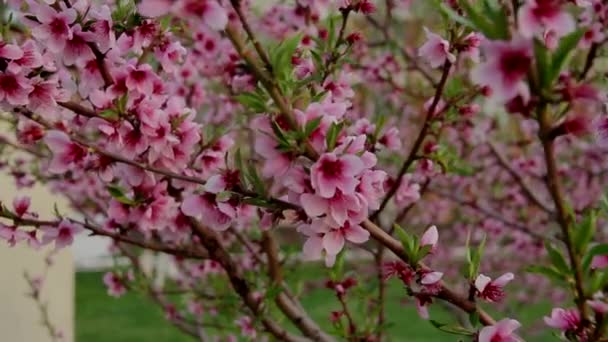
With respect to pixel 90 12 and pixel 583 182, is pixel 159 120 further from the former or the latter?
pixel 583 182

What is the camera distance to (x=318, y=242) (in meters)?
1.47

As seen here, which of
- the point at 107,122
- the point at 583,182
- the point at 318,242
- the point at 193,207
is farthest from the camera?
the point at 583,182

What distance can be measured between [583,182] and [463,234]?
5.42ft

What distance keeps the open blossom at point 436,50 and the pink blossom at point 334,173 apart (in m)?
0.55

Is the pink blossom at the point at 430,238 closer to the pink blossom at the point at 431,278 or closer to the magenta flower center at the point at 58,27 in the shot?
the pink blossom at the point at 431,278

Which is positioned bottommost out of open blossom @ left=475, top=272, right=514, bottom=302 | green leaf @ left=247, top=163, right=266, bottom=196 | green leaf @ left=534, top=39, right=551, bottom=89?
open blossom @ left=475, top=272, right=514, bottom=302

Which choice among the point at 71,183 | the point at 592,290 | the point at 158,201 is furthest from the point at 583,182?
the point at 592,290

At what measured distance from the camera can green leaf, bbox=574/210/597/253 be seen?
4.13 feet

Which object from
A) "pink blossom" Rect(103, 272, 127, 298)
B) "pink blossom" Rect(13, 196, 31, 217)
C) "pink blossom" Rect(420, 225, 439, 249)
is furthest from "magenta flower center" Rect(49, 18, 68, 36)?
"pink blossom" Rect(103, 272, 127, 298)

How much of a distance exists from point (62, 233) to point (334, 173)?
3.73 feet

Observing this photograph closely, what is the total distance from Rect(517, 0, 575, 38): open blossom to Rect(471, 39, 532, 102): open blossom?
0.9 inches

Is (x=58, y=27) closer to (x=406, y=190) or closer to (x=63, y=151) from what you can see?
(x=63, y=151)

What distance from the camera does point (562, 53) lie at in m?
1.12

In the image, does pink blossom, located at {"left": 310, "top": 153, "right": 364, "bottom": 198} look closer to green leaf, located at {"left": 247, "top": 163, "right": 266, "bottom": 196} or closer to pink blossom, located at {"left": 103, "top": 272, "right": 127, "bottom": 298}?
green leaf, located at {"left": 247, "top": 163, "right": 266, "bottom": 196}
